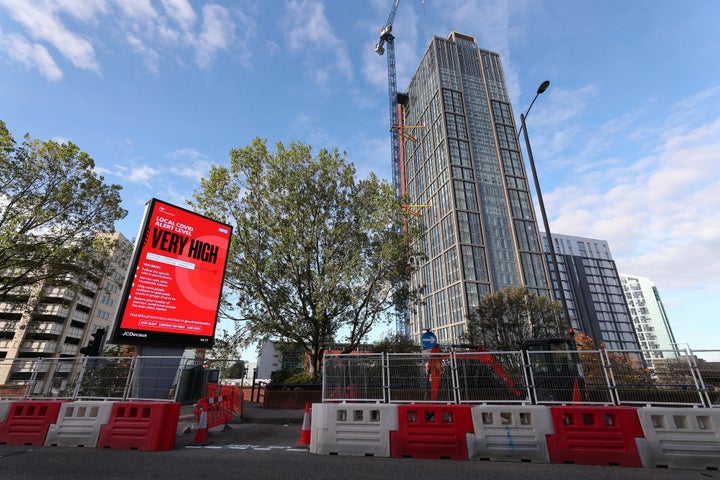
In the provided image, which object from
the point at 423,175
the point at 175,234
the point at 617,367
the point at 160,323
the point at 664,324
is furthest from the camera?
the point at 664,324

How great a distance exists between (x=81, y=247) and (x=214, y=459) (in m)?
17.1

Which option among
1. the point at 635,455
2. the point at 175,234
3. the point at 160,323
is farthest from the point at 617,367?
the point at 175,234

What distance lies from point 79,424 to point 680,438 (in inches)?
445

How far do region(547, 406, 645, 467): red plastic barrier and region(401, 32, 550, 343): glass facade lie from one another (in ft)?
195

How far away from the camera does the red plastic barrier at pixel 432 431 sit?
19.4ft

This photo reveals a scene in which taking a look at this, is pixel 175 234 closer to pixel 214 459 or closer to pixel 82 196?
pixel 214 459

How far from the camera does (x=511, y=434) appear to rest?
5801mm

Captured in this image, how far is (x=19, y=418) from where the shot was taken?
7199 mm

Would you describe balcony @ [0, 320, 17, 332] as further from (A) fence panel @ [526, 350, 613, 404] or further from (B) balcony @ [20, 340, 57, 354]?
(A) fence panel @ [526, 350, 613, 404]

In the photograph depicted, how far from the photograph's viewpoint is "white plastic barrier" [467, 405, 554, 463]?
18.6ft

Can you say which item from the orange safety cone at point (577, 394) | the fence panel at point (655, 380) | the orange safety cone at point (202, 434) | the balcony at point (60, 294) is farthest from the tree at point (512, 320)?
the balcony at point (60, 294)

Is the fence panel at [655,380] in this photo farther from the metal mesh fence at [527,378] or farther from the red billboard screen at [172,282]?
the red billboard screen at [172,282]

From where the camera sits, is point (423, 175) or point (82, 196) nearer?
point (82, 196)

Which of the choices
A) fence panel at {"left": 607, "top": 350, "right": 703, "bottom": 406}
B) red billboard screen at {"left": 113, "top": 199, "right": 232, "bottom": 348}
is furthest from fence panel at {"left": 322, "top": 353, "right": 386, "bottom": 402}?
red billboard screen at {"left": 113, "top": 199, "right": 232, "bottom": 348}
